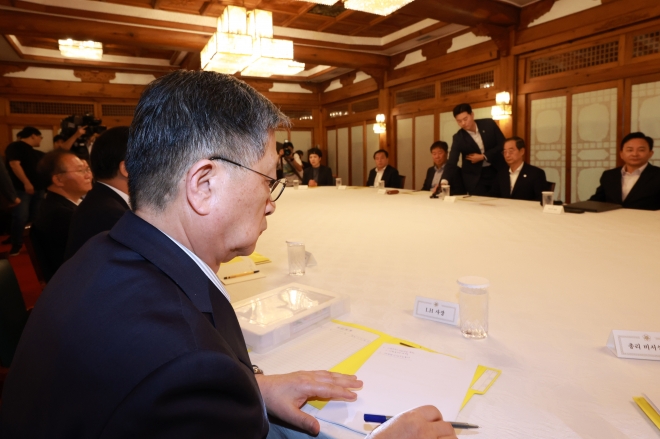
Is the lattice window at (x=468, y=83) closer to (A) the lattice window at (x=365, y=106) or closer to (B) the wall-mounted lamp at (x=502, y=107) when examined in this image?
(B) the wall-mounted lamp at (x=502, y=107)

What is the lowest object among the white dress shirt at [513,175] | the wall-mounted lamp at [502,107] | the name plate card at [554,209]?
the name plate card at [554,209]

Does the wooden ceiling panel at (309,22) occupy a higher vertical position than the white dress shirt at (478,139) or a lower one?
higher

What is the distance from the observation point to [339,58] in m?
7.06

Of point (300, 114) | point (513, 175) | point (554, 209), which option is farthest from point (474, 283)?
point (300, 114)

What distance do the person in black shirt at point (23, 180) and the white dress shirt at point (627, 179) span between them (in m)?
5.89

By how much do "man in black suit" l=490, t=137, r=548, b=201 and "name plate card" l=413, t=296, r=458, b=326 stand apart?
307cm

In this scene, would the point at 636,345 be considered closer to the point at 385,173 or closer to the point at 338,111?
the point at 385,173

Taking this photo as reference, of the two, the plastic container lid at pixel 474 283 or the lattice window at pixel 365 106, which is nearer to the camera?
the plastic container lid at pixel 474 283

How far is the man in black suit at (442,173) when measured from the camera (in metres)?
4.79

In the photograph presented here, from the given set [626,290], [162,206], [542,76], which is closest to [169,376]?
[162,206]

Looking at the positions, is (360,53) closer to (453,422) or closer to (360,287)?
(360,287)

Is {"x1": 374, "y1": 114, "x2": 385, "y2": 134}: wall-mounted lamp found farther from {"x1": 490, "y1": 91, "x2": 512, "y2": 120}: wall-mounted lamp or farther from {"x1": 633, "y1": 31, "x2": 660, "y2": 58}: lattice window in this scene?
{"x1": 633, "y1": 31, "x2": 660, "y2": 58}: lattice window

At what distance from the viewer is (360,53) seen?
7.36 m

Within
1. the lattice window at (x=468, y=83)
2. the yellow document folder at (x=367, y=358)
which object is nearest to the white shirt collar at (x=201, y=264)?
the yellow document folder at (x=367, y=358)
